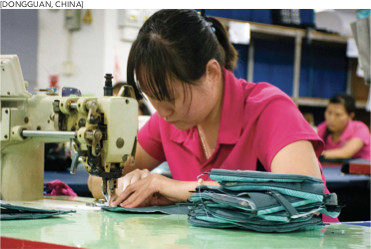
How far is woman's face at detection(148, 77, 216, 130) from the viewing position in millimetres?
1618

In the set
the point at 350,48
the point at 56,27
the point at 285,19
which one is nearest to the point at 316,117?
the point at 350,48

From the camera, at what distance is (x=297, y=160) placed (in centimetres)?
150

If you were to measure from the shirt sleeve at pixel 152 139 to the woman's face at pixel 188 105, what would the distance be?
31 centimetres

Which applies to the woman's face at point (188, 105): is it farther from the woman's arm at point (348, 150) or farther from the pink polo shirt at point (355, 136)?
the pink polo shirt at point (355, 136)

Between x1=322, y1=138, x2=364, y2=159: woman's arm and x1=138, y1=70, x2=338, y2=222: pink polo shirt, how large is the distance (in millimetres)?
3183

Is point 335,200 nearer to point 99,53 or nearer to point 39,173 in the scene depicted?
point 39,173

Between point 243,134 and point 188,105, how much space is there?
0.68 feet

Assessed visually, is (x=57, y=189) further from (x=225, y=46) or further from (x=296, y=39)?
(x=296, y=39)

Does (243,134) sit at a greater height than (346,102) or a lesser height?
greater

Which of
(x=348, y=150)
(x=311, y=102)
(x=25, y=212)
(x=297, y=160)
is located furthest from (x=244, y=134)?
(x=311, y=102)

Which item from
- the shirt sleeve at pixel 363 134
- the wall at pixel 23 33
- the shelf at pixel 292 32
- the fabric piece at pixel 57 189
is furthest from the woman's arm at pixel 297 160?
the shirt sleeve at pixel 363 134

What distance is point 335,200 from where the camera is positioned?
124cm

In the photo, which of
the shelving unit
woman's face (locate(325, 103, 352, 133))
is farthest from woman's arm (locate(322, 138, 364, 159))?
the shelving unit

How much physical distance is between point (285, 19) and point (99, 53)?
2134 mm
